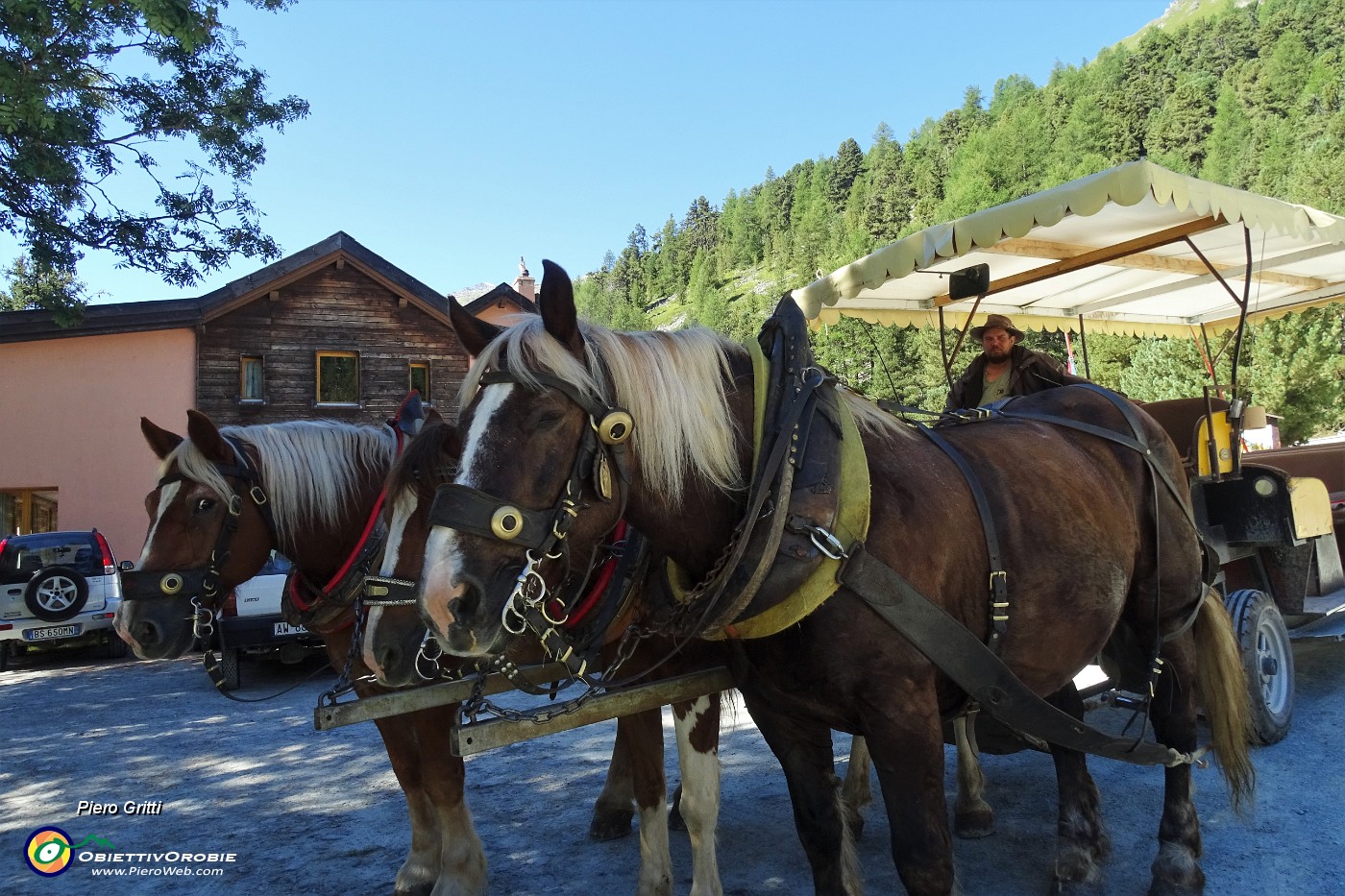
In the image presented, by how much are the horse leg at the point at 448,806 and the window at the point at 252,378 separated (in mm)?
16394

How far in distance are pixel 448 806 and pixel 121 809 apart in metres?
2.83

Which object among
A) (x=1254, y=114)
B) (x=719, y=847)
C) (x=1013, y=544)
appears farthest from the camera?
(x=1254, y=114)

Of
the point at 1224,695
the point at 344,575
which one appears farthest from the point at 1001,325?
the point at 344,575

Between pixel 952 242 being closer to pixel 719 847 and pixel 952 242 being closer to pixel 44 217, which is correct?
pixel 719 847

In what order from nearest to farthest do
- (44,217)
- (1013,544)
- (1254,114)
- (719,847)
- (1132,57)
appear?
(1013,544) < (719,847) < (44,217) < (1254,114) < (1132,57)

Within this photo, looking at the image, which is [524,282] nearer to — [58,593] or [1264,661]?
[58,593]

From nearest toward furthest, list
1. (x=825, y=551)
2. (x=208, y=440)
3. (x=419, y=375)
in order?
(x=825, y=551) → (x=208, y=440) → (x=419, y=375)

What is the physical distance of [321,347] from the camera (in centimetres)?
1842

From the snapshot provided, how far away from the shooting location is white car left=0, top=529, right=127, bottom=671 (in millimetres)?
10297

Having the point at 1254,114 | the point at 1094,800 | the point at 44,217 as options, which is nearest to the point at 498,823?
the point at 1094,800

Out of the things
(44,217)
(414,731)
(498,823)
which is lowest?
(498,823)

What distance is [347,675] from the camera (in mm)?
3244

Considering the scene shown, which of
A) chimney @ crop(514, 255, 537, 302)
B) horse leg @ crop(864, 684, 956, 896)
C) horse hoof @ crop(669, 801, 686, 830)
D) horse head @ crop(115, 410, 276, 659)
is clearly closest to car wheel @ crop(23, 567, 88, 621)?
horse head @ crop(115, 410, 276, 659)

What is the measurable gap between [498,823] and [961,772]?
2197 mm
